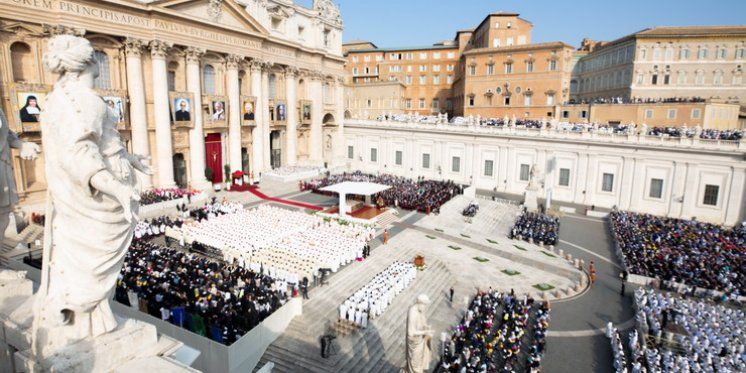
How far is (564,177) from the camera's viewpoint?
38.8 meters

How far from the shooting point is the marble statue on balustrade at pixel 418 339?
24.4 ft

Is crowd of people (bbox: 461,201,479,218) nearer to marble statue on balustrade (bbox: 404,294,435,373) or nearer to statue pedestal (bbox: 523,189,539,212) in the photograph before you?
statue pedestal (bbox: 523,189,539,212)

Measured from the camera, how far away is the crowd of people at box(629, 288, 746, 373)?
14211 millimetres

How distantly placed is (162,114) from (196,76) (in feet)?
15.2

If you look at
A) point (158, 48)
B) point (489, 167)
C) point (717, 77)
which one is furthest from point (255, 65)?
point (717, 77)

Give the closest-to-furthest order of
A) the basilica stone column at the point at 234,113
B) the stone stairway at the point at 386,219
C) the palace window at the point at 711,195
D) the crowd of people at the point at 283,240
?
the crowd of people at the point at 283,240, the stone stairway at the point at 386,219, the palace window at the point at 711,195, the basilica stone column at the point at 234,113

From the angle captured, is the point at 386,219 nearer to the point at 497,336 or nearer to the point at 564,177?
the point at 497,336

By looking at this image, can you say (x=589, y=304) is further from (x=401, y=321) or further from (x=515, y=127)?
(x=515, y=127)

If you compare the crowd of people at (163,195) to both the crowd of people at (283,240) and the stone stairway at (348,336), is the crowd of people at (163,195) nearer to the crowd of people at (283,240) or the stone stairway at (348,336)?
the crowd of people at (283,240)

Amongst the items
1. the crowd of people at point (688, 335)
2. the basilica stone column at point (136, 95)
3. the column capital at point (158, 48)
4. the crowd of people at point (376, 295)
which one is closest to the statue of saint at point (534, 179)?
the crowd of people at point (688, 335)

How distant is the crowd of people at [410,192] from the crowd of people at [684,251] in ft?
41.7

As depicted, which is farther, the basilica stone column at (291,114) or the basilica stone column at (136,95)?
the basilica stone column at (291,114)

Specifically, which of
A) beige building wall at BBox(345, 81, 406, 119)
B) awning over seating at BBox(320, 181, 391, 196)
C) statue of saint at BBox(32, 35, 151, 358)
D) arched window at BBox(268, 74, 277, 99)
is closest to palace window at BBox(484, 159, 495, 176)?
awning over seating at BBox(320, 181, 391, 196)

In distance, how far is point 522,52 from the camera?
2131 inches
